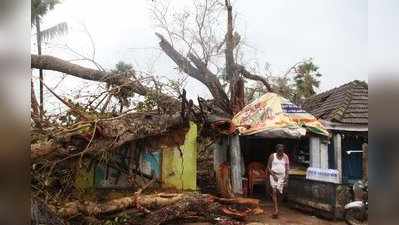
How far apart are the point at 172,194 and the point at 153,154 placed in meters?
0.64

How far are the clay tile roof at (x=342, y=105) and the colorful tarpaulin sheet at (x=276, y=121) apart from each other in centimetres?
40

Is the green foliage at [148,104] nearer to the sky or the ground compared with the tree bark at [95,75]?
nearer to the ground

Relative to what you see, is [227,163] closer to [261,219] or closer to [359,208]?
[261,219]

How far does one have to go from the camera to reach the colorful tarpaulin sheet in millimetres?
5730

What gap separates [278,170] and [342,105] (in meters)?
1.53

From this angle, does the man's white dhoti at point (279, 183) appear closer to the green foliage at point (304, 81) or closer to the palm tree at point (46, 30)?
the green foliage at point (304, 81)

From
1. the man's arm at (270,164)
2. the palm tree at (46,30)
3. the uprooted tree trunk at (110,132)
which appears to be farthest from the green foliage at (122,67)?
the man's arm at (270,164)

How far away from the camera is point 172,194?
18.6 feet

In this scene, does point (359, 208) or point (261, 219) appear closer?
point (359, 208)

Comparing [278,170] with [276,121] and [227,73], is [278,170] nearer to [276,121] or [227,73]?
[276,121]

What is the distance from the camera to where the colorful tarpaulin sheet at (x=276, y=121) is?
5730mm
